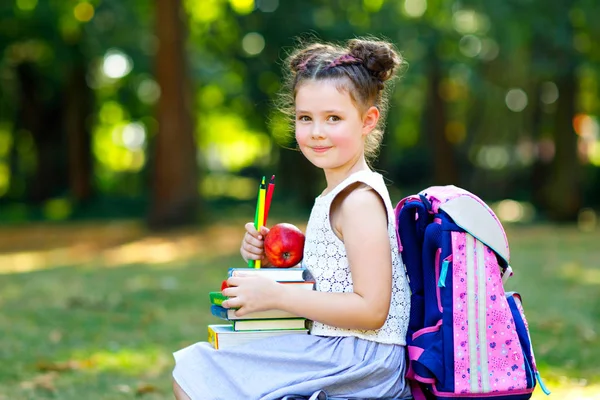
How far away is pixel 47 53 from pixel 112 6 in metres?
4.26

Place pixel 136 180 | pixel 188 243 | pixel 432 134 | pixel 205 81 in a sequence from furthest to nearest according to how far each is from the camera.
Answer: pixel 136 180 → pixel 205 81 → pixel 432 134 → pixel 188 243

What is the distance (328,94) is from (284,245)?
A: 53 cm

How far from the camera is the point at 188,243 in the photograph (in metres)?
13.1

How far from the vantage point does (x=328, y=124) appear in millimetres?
2711

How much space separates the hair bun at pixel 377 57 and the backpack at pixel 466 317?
0.46 m

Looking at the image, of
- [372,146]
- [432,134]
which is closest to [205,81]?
[432,134]

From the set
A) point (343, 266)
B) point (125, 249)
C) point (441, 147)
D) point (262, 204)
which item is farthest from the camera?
point (441, 147)

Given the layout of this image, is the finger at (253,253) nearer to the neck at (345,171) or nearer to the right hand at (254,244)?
the right hand at (254,244)

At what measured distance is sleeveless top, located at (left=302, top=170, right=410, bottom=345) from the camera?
8.67 feet

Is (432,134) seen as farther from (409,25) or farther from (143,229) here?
(143,229)

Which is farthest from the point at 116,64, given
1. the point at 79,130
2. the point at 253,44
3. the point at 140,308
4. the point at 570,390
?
the point at 570,390

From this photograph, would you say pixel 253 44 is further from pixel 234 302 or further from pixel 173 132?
pixel 234 302

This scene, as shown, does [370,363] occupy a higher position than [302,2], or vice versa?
[302,2]

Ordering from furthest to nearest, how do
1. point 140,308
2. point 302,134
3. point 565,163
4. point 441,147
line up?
point 441,147 → point 565,163 → point 140,308 → point 302,134
